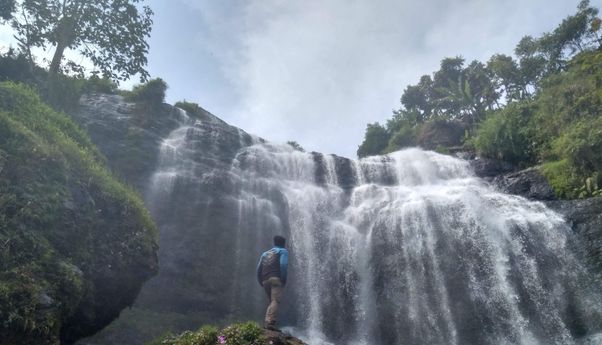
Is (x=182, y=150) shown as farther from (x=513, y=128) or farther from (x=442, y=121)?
(x=442, y=121)

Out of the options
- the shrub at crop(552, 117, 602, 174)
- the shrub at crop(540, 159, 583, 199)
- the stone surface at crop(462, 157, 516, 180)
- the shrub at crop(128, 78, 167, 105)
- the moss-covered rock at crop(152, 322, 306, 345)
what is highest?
the shrub at crop(128, 78, 167, 105)

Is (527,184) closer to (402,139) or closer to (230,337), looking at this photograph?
(402,139)

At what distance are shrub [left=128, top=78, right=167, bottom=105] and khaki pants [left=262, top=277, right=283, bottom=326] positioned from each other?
660 inches

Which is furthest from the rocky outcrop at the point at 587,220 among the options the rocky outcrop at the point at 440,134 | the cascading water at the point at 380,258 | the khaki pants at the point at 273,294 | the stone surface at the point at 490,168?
the rocky outcrop at the point at 440,134

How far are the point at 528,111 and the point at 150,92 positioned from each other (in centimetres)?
2047

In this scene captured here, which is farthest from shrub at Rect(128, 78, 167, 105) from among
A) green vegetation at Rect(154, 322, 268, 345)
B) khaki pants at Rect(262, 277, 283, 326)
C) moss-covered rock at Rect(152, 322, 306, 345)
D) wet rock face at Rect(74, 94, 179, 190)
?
green vegetation at Rect(154, 322, 268, 345)

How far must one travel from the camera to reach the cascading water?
1445 cm

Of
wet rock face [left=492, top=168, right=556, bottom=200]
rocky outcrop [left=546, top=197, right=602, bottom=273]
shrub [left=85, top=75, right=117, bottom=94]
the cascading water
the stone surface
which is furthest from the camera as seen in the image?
shrub [left=85, top=75, right=117, bottom=94]

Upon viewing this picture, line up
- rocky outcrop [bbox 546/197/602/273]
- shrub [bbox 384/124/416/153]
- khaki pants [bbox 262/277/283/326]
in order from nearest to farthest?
khaki pants [bbox 262/277/283/326] < rocky outcrop [bbox 546/197/602/273] < shrub [bbox 384/124/416/153]

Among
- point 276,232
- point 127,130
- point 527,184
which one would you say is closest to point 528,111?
point 527,184

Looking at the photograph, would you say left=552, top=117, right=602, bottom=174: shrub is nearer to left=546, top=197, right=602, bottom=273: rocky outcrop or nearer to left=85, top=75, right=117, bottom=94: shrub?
left=546, top=197, right=602, bottom=273: rocky outcrop

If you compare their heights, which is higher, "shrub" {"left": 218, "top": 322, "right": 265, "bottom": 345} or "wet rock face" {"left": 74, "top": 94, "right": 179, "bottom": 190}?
"wet rock face" {"left": 74, "top": 94, "right": 179, "bottom": 190}

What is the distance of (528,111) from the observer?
25.9m

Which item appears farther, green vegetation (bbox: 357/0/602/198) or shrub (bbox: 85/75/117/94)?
shrub (bbox: 85/75/117/94)
